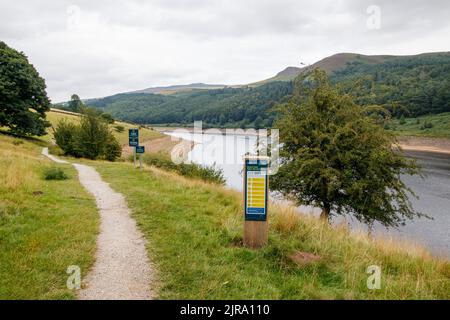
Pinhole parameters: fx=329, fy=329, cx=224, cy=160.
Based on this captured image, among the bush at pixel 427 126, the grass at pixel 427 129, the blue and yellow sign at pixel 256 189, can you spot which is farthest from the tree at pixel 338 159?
the bush at pixel 427 126

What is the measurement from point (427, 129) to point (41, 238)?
9059 centimetres

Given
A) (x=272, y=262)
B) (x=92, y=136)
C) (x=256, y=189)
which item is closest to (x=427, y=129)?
(x=92, y=136)

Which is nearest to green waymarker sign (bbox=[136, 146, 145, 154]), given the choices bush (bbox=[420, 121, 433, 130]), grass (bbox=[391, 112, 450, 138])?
grass (bbox=[391, 112, 450, 138])

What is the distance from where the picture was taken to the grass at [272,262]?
489 centimetres

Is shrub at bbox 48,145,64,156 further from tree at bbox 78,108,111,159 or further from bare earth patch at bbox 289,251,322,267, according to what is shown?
bare earth patch at bbox 289,251,322,267

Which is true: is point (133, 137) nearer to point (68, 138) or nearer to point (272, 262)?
point (272, 262)

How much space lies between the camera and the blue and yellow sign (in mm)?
6527

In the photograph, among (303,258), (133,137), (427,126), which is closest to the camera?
(303,258)

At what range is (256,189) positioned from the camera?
6.60 metres

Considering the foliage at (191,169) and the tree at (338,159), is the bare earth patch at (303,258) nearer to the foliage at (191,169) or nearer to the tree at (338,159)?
the tree at (338,159)

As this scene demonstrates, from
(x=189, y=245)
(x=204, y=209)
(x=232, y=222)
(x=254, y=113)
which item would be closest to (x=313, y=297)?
(x=189, y=245)

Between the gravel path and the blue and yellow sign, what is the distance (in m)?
2.19

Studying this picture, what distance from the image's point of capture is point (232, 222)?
798 centimetres

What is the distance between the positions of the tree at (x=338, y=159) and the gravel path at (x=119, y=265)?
7334 millimetres
